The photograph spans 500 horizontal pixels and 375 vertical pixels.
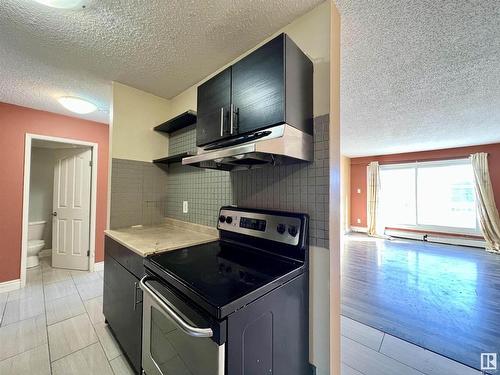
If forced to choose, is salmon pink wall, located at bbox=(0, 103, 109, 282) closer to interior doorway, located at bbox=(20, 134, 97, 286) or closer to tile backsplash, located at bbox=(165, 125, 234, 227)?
interior doorway, located at bbox=(20, 134, 97, 286)

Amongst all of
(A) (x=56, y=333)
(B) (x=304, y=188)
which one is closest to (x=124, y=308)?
(A) (x=56, y=333)

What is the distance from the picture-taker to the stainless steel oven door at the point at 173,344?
728 millimetres

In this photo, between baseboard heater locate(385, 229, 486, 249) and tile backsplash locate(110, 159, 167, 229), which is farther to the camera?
baseboard heater locate(385, 229, 486, 249)

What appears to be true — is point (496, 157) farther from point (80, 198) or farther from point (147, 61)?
point (80, 198)

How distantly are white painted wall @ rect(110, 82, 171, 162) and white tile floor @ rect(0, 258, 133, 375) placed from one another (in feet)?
5.25

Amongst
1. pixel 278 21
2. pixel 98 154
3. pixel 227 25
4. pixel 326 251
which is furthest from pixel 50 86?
pixel 326 251

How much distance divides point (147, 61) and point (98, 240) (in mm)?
2823

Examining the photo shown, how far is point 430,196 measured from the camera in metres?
5.34

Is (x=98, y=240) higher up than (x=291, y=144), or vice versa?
(x=291, y=144)

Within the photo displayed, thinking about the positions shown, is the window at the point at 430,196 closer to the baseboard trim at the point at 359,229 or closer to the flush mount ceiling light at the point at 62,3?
the baseboard trim at the point at 359,229

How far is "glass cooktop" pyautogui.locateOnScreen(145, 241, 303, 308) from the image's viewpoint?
807mm

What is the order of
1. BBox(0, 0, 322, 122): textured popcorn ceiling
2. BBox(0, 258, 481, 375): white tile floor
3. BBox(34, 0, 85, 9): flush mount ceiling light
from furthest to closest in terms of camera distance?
1. BBox(0, 258, 481, 375): white tile floor
2. BBox(0, 0, 322, 122): textured popcorn ceiling
3. BBox(34, 0, 85, 9): flush mount ceiling light

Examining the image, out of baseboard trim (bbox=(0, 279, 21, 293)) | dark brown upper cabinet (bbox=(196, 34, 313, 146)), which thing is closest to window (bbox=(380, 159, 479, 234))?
dark brown upper cabinet (bbox=(196, 34, 313, 146))

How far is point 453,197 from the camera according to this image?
5.03m
